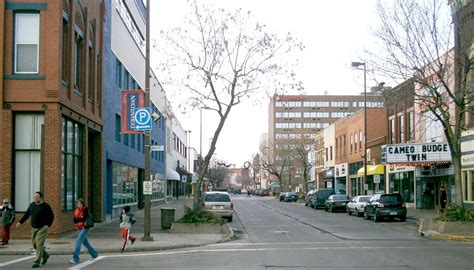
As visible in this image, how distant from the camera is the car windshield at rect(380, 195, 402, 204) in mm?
35062

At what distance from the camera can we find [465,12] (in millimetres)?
27484

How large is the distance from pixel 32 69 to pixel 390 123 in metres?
36.3

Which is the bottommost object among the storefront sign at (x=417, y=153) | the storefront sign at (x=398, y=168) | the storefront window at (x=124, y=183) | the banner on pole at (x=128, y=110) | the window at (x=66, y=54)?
the storefront window at (x=124, y=183)

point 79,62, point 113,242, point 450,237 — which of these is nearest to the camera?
point 113,242

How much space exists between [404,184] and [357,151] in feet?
43.1

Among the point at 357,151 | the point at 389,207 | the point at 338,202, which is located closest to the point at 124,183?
the point at 389,207

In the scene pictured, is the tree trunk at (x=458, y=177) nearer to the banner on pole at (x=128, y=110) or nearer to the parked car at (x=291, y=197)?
the banner on pole at (x=128, y=110)

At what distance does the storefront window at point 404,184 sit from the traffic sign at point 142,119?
31070 millimetres

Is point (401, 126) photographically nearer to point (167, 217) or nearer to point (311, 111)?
point (167, 217)

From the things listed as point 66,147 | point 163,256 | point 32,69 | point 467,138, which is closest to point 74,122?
point 66,147

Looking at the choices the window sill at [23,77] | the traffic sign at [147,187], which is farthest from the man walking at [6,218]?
the window sill at [23,77]

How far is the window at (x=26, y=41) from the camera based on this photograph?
73.0 ft

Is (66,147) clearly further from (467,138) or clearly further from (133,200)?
(467,138)

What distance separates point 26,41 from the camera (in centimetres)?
2227
